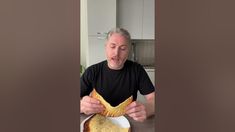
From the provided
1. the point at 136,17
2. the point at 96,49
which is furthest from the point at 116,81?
the point at 136,17

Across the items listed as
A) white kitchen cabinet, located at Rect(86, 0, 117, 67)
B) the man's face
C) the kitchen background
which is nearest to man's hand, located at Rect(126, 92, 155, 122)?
the man's face

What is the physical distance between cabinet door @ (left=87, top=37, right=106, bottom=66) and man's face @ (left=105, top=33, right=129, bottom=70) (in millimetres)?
1084

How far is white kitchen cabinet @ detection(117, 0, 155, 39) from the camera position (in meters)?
2.17

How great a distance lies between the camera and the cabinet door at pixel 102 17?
6.80 feet

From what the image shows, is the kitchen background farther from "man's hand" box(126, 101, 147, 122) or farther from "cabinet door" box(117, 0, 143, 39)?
"man's hand" box(126, 101, 147, 122)

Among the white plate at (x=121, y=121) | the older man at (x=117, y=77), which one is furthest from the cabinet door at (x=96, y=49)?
the white plate at (x=121, y=121)

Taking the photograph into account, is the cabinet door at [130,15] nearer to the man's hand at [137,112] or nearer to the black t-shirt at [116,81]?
the black t-shirt at [116,81]

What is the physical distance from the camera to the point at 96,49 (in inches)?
82.8

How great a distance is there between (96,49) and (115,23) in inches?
10.2

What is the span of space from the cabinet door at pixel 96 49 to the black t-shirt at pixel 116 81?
107 cm
